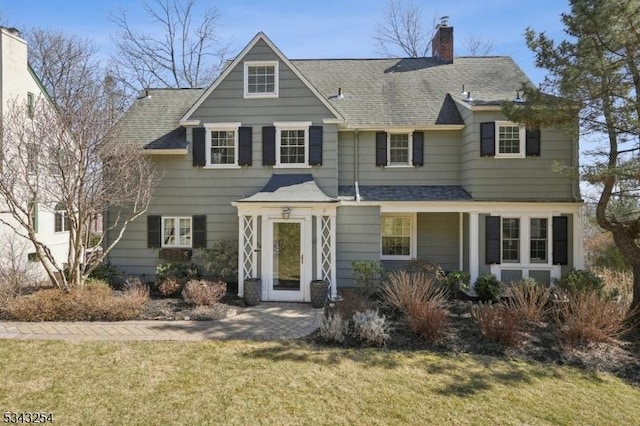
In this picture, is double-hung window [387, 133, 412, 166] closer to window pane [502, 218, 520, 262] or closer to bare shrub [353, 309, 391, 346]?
window pane [502, 218, 520, 262]

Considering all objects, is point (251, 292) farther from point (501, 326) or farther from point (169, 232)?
point (501, 326)

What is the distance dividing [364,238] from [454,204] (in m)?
3.08

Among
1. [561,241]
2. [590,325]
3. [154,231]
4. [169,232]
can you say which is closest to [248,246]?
[169,232]

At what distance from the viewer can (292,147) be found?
12.5 meters

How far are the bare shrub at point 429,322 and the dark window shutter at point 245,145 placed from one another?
7.58m

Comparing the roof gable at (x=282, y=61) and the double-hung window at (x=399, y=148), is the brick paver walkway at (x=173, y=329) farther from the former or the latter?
the roof gable at (x=282, y=61)

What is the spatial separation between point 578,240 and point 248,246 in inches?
409

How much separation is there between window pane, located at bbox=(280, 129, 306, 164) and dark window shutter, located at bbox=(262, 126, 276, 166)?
0.28 m

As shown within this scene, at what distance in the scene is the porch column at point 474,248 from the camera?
11773 millimetres

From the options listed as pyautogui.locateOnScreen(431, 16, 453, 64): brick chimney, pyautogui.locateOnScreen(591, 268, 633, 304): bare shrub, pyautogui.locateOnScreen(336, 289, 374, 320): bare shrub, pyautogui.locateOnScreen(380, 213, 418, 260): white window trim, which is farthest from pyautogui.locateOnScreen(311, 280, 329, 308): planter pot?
pyautogui.locateOnScreen(431, 16, 453, 64): brick chimney

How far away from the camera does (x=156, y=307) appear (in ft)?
31.0

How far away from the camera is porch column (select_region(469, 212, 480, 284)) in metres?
11.8

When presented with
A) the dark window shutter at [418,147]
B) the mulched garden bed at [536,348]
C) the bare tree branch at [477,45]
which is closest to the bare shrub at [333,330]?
the mulched garden bed at [536,348]

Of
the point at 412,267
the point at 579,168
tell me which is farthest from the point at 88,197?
the point at 579,168
